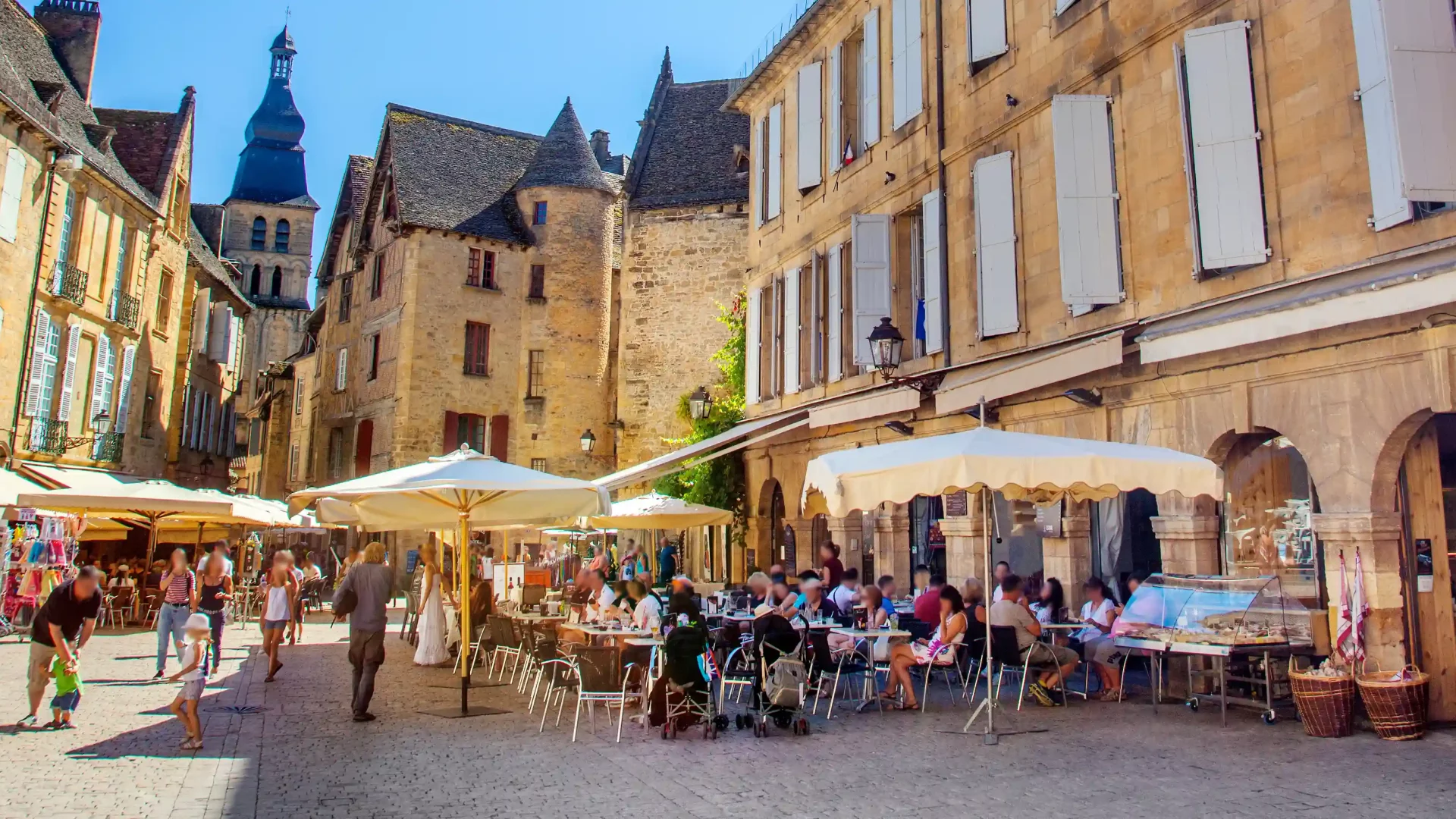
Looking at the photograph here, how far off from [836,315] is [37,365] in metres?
15.1

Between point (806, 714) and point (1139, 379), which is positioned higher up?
point (1139, 379)

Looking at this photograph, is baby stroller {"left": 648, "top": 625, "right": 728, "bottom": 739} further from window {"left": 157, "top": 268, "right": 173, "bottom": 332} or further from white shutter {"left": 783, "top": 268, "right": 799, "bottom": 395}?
window {"left": 157, "top": 268, "right": 173, "bottom": 332}

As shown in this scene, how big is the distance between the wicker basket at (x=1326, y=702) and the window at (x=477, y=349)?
26482 mm

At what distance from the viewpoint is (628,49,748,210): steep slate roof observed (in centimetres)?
2591

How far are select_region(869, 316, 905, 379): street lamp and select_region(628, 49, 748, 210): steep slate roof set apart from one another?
13.7m

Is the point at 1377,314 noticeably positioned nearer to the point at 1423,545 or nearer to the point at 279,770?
the point at 1423,545

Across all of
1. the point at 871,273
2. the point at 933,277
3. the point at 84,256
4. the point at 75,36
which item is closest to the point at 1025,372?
the point at 933,277

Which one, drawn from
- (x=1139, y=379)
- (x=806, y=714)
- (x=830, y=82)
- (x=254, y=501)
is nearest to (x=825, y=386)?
(x=830, y=82)

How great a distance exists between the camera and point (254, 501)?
1725 centimetres

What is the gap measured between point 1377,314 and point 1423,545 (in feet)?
6.79

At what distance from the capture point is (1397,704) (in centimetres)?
716

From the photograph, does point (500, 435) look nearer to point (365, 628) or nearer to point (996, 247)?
point (996, 247)

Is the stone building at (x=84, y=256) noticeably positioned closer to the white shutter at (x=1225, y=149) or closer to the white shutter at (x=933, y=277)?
the white shutter at (x=933, y=277)

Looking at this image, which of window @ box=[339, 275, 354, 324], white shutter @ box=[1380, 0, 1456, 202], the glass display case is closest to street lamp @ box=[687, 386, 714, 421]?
the glass display case
